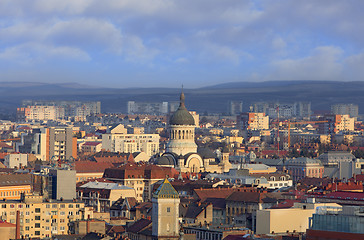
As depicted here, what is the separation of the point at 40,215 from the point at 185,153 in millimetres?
47593

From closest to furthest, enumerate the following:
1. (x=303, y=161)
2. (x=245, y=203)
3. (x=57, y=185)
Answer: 1. (x=245, y=203)
2. (x=57, y=185)
3. (x=303, y=161)

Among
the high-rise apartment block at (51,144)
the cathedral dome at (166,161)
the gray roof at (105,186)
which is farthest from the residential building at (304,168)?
the gray roof at (105,186)

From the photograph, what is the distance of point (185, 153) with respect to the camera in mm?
119250

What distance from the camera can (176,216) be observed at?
62.2 m

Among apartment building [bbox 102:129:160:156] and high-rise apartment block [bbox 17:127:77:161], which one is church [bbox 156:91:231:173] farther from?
apartment building [bbox 102:129:160:156]

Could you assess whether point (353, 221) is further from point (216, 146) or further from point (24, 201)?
point (216, 146)

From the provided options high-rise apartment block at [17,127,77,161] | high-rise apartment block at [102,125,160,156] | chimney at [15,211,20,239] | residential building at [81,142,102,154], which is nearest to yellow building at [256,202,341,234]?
chimney at [15,211,20,239]

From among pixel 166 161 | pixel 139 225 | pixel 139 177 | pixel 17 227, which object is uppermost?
pixel 166 161

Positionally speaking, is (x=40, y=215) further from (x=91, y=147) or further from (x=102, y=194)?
(x=91, y=147)

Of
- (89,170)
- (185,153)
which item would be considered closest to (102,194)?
(89,170)

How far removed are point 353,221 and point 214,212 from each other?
118ft

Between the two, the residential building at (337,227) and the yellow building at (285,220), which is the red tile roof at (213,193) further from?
the residential building at (337,227)

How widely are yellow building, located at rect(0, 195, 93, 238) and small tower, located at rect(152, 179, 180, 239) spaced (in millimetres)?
10324

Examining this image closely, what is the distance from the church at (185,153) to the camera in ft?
384
